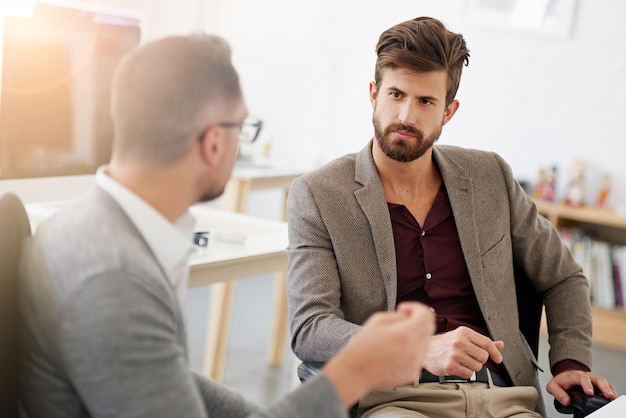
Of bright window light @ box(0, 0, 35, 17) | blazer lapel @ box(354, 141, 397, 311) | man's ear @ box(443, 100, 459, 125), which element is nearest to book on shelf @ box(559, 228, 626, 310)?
man's ear @ box(443, 100, 459, 125)

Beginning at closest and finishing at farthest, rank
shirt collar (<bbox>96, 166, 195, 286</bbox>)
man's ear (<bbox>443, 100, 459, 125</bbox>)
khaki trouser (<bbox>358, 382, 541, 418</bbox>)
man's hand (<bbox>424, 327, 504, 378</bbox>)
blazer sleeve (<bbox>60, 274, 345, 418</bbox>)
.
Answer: blazer sleeve (<bbox>60, 274, 345, 418</bbox>) < shirt collar (<bbox>96, 166, 195, 286</bbox>) < man's hand (<bbox>424, 327, 504, 378</bbox>) < khaki trouser (<bbox>358, 382, 541, 418</bbox>) < man's ear (<bbox>443, 100, 459, 125</bbox>)

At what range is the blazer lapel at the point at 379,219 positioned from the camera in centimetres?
184

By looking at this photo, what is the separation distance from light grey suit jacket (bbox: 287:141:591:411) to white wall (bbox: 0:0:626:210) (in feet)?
7.06

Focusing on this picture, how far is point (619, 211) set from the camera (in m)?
4.14

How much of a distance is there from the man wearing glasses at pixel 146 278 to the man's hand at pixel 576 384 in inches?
33.9

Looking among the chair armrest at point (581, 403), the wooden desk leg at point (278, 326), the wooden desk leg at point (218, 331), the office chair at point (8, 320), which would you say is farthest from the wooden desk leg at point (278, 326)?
the office chair at point (8, 320)

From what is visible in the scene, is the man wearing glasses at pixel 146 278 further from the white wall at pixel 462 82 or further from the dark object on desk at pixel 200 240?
the white wall at pixel 462 82

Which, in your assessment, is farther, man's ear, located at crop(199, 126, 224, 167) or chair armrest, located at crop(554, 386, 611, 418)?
chair armrest, located at crop(554, 386, 611, 418)

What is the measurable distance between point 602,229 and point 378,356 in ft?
11.8

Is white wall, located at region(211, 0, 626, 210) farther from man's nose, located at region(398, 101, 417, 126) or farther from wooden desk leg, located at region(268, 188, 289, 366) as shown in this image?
man's nose, located at region(398, 101, 417, 126)

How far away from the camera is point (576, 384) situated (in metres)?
1.85

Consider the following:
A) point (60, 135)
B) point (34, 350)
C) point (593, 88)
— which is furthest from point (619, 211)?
point (34, 350)

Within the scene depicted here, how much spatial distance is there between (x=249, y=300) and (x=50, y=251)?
3494 millimetres

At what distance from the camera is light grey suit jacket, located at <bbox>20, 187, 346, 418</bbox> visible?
3.15 ft
